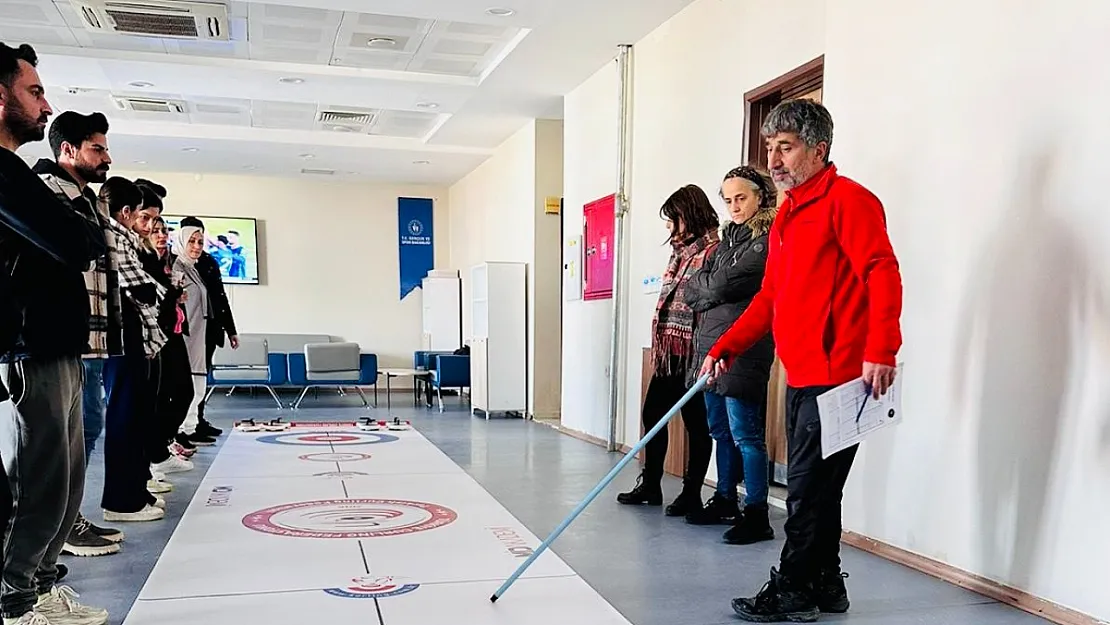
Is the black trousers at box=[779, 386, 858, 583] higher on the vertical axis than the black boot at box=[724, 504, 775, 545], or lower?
higher

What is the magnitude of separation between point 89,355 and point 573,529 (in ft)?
6.59

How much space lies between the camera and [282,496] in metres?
4.39

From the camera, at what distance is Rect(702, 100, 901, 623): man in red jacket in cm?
250

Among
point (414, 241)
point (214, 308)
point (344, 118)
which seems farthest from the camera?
point (414, 241)

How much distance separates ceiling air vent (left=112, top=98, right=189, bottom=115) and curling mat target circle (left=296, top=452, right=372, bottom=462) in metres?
4.37

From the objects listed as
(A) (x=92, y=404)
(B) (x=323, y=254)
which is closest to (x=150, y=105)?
(B) (x=323, y=254)

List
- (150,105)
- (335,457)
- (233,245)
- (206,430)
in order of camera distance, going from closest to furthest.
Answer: (335,457) < (206,430) < (150,105) < (233,245)

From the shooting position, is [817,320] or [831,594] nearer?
[817,320]

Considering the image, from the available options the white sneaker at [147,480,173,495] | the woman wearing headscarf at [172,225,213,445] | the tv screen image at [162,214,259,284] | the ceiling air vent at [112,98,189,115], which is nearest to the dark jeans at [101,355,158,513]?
the white sneaker at [147,480,173,495]

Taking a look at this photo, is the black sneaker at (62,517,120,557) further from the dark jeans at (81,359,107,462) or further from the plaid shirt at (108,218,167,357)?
the plaid shirt at (108,218,167,357)

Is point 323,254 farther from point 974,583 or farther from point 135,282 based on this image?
point 974,583

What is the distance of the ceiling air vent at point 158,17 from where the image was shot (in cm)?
582

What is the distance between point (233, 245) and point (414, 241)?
237cm

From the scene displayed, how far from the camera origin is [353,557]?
3.26 m
